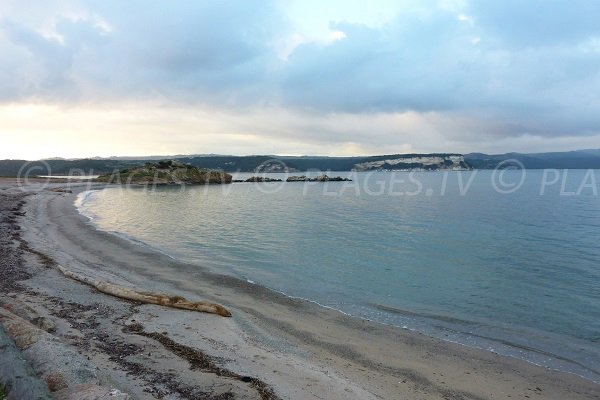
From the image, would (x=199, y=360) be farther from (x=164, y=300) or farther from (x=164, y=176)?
(x=164, y=176)

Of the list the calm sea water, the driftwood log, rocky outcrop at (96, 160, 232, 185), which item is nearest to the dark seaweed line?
the driftwood log

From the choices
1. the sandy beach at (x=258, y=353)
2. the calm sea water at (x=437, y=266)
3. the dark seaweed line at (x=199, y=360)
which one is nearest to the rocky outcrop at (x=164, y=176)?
the calm sea water at (x=437, y=266)

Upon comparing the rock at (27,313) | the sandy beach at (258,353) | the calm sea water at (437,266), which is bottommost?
the calm sea water at (437,266)

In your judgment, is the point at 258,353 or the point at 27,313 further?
the point at 27,313

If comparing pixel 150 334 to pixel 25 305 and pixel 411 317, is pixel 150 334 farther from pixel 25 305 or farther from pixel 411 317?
pixel 411 317

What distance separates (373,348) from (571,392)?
5.07 metres

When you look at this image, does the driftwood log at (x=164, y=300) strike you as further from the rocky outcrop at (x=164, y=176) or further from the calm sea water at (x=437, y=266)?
the rocky outcrop at (x=164, y=176)

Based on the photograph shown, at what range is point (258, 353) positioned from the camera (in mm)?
10852

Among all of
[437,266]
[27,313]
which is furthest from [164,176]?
[27,313]

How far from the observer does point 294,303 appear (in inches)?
666

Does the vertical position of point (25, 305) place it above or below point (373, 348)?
above

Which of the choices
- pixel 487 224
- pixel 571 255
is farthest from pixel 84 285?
pixel 487 224

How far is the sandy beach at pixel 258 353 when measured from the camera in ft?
28.0

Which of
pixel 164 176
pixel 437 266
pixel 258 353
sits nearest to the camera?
pixel 258 353
